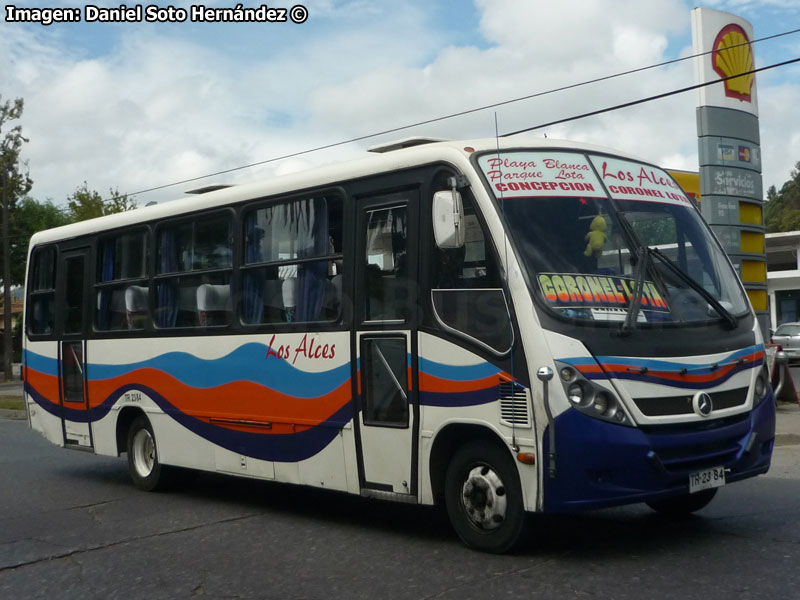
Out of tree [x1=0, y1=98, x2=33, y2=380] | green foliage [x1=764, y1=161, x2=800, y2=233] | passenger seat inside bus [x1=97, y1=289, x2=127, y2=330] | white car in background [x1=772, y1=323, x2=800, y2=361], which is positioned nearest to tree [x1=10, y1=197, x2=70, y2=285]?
tree [x1=0, y1=98, x2=33, y2=380]

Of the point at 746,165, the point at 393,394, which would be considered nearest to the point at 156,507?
the point at 393,394

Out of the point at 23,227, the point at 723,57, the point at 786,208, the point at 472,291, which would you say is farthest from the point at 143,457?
the point at 786,208

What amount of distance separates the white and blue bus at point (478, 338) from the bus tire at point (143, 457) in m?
0.88

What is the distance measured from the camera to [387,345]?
7.63m

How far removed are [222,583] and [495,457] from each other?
1.92 metres

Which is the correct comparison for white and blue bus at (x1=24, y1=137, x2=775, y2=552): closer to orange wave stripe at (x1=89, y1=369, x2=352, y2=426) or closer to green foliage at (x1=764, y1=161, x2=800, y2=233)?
orange wave stripe at (x1=89, y1=369, x2=352, y2=426)

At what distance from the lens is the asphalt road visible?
238 inches

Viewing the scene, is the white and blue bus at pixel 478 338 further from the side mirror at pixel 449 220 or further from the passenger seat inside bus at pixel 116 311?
the passenger seat inside bus at pixel 116 311

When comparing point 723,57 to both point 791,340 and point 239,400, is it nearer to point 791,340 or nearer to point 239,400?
point 239,400

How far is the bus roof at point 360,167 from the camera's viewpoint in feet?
24.2

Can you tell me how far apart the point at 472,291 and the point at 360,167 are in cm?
168

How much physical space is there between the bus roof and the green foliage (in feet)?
265

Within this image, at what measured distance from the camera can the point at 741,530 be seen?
730 cm

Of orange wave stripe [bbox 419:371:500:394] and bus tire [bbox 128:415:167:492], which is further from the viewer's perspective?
bus tire [bbox 128:415:167:492]
